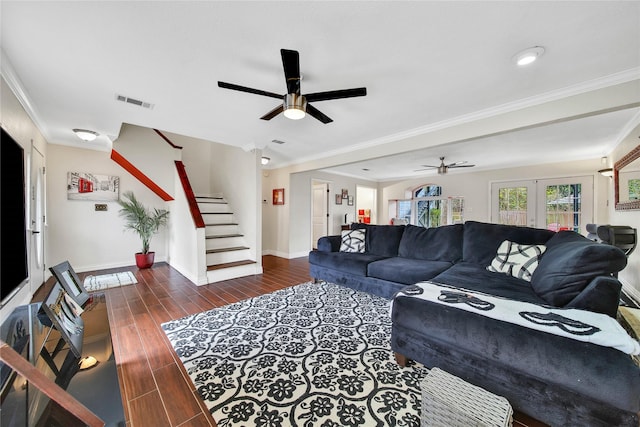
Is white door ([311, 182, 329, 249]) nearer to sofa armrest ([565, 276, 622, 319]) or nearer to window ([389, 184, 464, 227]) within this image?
window ([389, 184, 464, 227])

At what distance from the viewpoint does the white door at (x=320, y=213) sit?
695 cm

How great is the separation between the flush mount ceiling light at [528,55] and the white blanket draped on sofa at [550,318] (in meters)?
1.75

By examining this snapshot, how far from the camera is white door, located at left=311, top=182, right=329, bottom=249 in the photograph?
695cm

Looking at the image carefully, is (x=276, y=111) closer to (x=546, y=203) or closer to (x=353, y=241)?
(x=353, y=241)

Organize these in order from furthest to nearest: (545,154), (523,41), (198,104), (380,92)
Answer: (545,154) → (198,104) → (380,92) → (523,41)

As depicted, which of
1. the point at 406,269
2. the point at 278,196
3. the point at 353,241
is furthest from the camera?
the point at 278,196

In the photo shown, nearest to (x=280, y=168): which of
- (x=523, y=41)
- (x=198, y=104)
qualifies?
(x=198, y=104)

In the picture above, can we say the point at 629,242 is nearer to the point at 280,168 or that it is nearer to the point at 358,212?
the point at 280,168

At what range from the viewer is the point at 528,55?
1769 mm

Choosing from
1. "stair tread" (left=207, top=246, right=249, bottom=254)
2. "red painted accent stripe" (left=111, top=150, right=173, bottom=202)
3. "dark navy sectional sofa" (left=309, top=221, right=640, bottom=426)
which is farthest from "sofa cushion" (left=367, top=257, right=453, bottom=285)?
"red painted accent stripe" (left=111, top=150, right=173, bottom=202)

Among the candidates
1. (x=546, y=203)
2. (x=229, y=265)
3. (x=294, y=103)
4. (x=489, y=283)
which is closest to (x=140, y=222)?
(x=229, y=265)

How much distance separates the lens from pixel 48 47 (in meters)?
1.75

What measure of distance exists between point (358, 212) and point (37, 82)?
25.0 feet

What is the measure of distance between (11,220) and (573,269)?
412 cm
